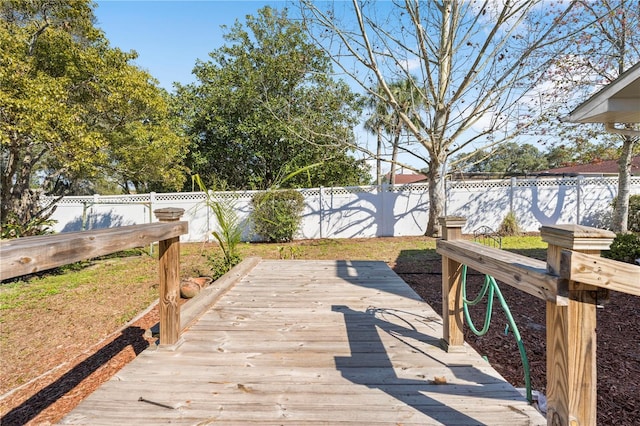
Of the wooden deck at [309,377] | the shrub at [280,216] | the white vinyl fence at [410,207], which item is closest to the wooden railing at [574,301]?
the wooden deck at [309,377]

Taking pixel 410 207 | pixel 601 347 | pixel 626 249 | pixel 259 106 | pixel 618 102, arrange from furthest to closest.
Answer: pixel 259 106 < pixel 410 207 < pixel 626 249 < pixel 618 102 < pixel 601 347

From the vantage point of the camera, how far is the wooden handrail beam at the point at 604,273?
99 cm

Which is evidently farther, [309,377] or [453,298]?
[453,298]

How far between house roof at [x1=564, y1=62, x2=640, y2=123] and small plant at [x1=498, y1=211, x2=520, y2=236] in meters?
4.96

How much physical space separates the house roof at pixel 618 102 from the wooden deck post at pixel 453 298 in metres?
3.21

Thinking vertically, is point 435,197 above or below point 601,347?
above

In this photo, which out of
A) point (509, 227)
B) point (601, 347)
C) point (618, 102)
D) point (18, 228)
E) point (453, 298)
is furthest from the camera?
point (509, 227)

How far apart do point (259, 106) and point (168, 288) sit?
11527mm

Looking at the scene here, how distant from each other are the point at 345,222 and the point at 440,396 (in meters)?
8.11

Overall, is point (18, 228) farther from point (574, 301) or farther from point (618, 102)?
point (618, 102)

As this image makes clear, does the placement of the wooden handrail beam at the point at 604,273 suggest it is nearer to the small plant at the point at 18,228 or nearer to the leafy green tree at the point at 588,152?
the small plant at the point at 18,228

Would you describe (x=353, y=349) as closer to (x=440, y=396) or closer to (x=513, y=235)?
(x=440, y=396)

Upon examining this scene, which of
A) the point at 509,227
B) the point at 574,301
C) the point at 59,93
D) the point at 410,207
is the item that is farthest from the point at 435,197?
the point at 59,93

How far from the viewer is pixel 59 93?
6.07 meters
